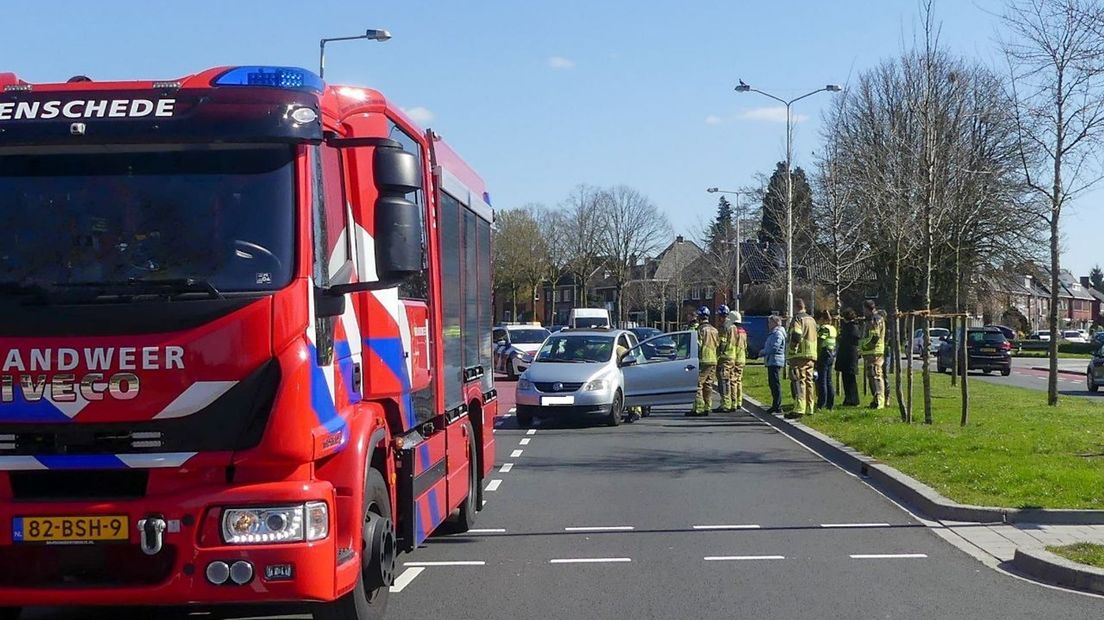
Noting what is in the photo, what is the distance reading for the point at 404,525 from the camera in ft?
22.4

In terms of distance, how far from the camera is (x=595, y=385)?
63.8 ft

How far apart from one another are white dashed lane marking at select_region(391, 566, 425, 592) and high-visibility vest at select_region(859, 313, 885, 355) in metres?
13.2

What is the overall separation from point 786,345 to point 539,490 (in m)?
10.5

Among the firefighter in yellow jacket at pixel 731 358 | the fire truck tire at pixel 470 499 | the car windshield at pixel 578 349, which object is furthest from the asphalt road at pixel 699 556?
the firefighter in yellow jacket at pixel 731 358

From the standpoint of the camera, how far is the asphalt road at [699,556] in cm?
707

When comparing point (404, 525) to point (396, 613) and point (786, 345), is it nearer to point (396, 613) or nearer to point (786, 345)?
point (396, 613)

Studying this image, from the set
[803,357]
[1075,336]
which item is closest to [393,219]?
[803,357]

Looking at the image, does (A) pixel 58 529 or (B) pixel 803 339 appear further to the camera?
(B) pixel 803 339

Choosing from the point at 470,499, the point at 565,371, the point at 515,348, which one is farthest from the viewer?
the point at 515,348

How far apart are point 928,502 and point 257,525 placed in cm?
716

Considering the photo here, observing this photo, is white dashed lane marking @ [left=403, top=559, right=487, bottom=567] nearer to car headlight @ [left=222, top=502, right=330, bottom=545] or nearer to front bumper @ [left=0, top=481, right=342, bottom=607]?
front bumper @ [left=0, top=481, right=342, bottom=607]

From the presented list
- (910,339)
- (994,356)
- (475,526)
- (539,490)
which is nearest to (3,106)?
(475,526)

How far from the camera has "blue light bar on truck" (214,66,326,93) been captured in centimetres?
555

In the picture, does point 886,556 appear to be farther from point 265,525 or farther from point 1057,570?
point 265,525
